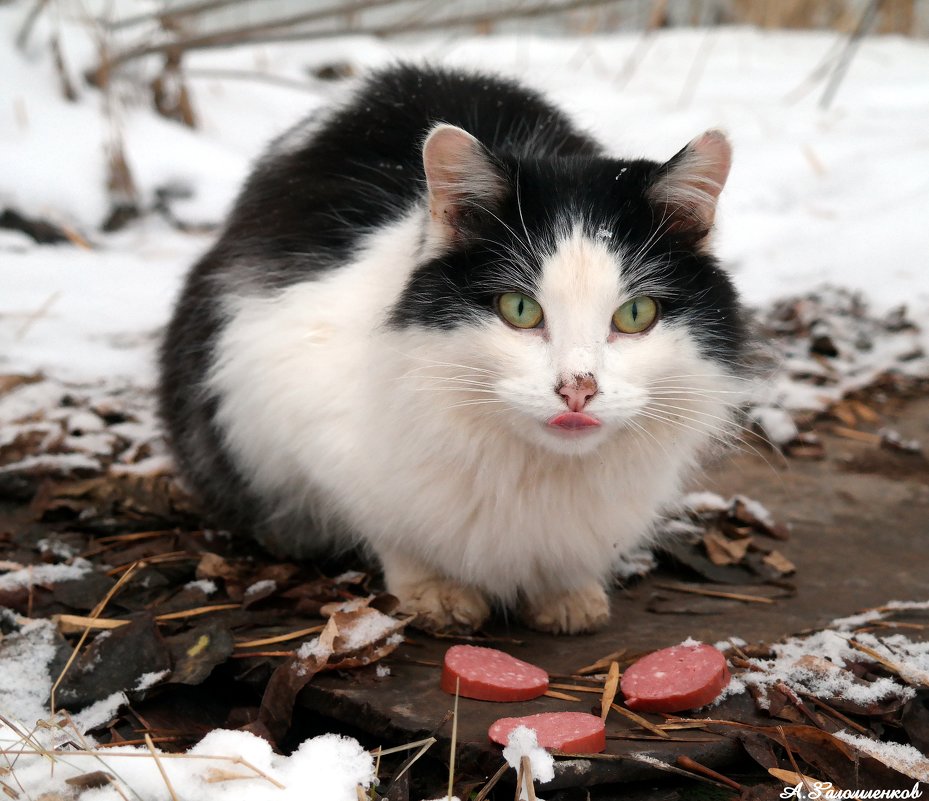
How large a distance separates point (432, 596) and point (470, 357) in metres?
0.59

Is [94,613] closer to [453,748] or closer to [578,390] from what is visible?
[453,748]

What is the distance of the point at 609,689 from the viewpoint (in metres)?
1.72

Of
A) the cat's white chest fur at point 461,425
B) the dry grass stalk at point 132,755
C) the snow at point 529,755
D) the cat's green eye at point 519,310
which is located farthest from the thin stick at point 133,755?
the cat's green eye at point 519,310

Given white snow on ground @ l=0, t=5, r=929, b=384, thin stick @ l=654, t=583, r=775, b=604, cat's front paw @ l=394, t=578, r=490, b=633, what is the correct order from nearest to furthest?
cat's front paw @ l=394, t=578, r=490, b=633, thin stick @ l=654, t=583, r=775, b=604, white snow on ground @ l=0, t=5, r=929, b=384

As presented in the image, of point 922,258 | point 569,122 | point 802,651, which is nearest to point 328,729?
point 802,651

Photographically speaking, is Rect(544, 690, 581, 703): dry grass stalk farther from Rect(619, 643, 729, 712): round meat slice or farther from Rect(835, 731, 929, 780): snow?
Rect(835, 731, 929, 780): snow

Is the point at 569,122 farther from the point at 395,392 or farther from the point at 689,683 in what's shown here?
the point at 689,683

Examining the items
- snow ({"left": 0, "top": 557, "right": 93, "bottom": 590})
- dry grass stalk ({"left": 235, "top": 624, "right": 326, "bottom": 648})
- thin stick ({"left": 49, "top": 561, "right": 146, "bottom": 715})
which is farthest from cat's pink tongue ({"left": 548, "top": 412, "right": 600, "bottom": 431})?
snow ({"left": 0, "top": 557, "right": 93, "bottom": 590})

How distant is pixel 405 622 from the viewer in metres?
1.92

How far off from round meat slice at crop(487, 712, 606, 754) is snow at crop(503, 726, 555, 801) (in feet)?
0.05

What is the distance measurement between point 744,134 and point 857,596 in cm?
425

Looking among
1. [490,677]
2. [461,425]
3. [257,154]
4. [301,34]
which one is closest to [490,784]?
[490,677]

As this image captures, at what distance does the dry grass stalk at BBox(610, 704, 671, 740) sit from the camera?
1579mm

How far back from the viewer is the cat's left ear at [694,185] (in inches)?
68.7
